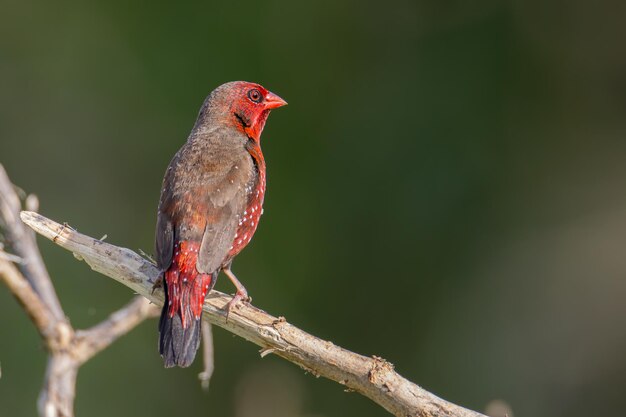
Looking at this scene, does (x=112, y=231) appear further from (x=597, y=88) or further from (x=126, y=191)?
(x=597, y=88)

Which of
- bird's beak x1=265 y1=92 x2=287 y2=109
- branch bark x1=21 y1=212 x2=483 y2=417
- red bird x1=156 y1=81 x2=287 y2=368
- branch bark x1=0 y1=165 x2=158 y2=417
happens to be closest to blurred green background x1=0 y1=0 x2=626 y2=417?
bird's beak x1=265 y1=92 x2=287 y2=109

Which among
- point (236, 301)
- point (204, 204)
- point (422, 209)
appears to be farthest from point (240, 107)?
point (422, 209)

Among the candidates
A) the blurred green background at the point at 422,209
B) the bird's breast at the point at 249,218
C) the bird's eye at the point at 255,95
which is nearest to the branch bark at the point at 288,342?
the bird's breast at the point at 249,218

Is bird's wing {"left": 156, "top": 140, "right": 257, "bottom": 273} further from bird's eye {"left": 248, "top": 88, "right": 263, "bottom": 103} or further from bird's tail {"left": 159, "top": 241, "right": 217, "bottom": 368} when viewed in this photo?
bird's eye {"left": 248, "top": 88, "right": 263, "bottom": 103}

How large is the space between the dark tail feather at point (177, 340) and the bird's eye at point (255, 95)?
1.70m

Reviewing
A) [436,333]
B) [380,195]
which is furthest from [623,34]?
[436,333]

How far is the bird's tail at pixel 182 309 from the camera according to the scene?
4305mm

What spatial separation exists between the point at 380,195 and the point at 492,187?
101cm

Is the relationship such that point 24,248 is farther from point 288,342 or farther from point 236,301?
point 288,342

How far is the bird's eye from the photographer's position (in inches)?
223

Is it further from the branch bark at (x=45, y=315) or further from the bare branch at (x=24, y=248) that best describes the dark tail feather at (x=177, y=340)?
the bare branch at (x=24, y=248)

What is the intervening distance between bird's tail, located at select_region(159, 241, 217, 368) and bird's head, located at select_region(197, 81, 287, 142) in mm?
1230

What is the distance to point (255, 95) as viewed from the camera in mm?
5680

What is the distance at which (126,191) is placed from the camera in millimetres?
9383
